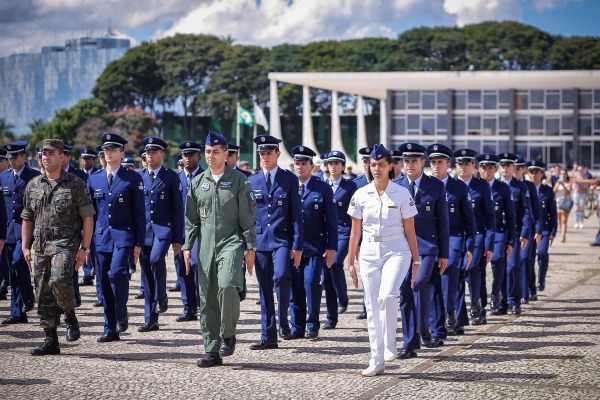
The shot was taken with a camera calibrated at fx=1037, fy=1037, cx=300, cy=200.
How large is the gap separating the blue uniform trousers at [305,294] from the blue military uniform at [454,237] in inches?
54.2

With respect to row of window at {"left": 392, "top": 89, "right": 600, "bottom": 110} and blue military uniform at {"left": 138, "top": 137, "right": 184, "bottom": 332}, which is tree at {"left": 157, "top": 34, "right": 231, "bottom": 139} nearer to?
row of window at {"left": 392, "top": 89, "right": 600, "bottom": 110}

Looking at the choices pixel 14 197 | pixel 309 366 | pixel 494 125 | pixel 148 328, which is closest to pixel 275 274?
pixel 309 366

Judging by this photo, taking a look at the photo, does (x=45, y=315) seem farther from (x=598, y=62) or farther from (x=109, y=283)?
(x=598, y=62)

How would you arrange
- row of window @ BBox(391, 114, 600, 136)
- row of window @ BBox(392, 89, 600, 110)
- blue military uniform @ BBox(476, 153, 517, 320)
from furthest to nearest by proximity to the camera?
row of window @ BBox(392, 89, 600, 110) < row of window @ BBox(391, 114, 600, 136) < blue military uniform @ BBox(476, 153, 517, 320)

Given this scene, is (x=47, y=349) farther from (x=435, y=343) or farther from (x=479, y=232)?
(x=479, y=232)

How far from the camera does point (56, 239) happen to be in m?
9.95

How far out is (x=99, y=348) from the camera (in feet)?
33.8

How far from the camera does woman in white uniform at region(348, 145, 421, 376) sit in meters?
9.05

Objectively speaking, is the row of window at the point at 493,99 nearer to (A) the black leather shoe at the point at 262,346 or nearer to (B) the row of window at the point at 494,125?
A: (B) the row of window at the point at 494,125

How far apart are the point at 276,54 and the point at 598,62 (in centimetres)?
3044

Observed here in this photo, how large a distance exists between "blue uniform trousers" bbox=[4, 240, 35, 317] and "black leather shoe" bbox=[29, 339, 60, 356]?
2.44 m

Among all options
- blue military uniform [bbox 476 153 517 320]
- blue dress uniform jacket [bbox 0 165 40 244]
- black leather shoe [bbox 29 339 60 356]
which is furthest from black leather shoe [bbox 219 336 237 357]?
blue military uniform [bbox 476 153 517 320]

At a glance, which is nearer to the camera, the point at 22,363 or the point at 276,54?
the point at 22,363

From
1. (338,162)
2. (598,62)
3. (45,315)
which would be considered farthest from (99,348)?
(598,62)
